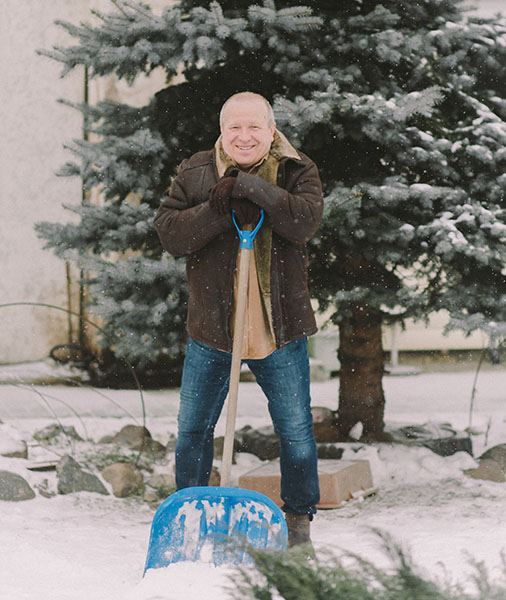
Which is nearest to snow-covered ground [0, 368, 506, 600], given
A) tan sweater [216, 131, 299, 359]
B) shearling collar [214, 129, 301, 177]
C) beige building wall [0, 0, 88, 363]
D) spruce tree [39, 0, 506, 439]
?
tan sweater [216, 131, 299, 359]

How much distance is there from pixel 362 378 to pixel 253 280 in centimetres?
203

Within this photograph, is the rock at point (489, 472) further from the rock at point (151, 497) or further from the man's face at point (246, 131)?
the man's face at point (246, 131)

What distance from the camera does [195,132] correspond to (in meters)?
4.15

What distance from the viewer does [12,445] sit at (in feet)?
13.8

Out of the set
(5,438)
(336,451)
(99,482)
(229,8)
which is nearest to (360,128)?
(229,8)

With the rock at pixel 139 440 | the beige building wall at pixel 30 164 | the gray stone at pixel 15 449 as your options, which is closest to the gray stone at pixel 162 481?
the rock at pixel 139 440

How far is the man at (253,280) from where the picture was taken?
101 inches

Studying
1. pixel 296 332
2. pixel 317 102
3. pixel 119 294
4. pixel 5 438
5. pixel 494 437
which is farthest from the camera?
pixel 494 437

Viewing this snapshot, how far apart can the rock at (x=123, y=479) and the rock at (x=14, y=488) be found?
43 cm

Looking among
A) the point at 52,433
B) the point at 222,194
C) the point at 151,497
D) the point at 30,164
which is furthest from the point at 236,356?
the point at 30,164

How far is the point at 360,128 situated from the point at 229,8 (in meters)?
1.05

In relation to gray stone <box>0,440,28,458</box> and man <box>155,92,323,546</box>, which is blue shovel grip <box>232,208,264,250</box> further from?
gray stone <box>0,440,28,458</box>

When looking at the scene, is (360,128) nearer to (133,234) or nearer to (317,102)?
(317,102)

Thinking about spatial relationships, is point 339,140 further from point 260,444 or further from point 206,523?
point 206,523
